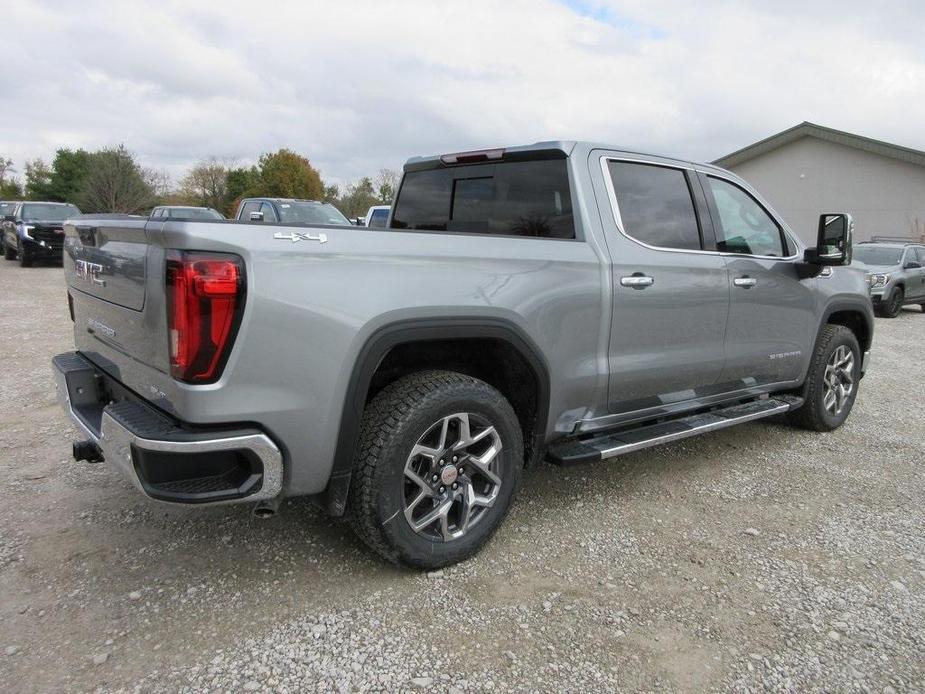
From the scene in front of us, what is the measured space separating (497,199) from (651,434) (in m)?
1.51

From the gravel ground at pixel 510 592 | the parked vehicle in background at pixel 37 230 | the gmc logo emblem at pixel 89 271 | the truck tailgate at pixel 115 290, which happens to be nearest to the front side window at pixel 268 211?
the parked vehicle in background at pixel 37 230

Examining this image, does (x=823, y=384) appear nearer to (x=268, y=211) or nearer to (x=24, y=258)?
(x=268, y=211)

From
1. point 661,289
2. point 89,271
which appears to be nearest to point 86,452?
point 89,271

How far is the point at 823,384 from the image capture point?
4883mm

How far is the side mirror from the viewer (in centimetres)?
429

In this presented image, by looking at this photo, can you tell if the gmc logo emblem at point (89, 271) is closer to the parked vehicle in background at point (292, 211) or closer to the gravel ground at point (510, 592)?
the gravel ground at point (510, 592)

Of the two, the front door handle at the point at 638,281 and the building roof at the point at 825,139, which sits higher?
the building roof at the point at 825,139

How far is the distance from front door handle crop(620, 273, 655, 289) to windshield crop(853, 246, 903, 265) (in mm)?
12936

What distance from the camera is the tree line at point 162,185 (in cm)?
4078

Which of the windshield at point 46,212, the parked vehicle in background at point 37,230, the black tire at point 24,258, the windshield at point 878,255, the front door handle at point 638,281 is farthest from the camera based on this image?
the windshield at point 46,212

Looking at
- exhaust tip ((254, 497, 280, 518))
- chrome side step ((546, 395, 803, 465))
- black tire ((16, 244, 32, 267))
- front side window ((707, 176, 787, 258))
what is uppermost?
front side window ((707, 176, 787, 258))

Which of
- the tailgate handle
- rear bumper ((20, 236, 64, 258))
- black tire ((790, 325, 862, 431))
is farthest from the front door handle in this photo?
rear bumper ((20, 236, 64, 258))

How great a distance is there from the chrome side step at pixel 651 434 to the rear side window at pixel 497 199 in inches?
41.4

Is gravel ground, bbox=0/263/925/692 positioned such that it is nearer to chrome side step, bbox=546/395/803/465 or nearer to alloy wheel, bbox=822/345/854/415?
chrome side step, bbox=546/395/803/465
